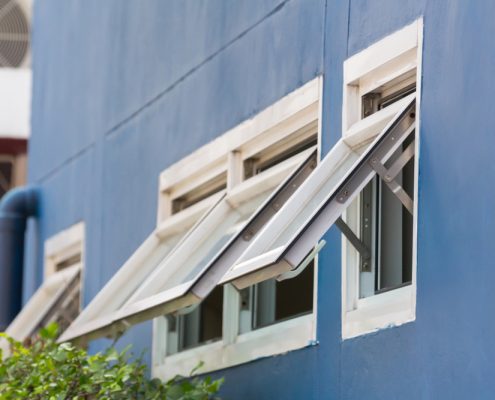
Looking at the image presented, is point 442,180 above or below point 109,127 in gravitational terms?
below

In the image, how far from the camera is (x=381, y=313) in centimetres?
→ 756

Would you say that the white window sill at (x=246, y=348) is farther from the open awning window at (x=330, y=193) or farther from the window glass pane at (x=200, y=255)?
the open awning window at (x=330, y=193)

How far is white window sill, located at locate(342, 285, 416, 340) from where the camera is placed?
24.0 ft

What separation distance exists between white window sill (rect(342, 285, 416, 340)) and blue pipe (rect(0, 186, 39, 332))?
6.54 metres

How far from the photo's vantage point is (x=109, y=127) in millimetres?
11922

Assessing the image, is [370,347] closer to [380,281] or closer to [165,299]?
[380,281]

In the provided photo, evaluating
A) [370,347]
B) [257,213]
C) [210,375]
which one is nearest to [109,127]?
[210,375]

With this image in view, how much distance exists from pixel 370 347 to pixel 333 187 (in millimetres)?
768

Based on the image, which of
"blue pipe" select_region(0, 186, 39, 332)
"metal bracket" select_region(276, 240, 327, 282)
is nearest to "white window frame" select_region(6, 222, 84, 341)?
"blue pipe" select_region(0, 186, 39, 332)

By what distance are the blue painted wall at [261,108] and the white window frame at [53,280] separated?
0.14 metres

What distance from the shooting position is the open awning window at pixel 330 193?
7.13 metres

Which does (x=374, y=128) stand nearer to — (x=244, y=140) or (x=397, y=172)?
(x=397, y=172)

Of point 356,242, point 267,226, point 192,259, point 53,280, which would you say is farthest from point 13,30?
point 267,226

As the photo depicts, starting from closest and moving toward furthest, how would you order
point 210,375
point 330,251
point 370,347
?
point 370,347 < point 330,251 < point 210,375
